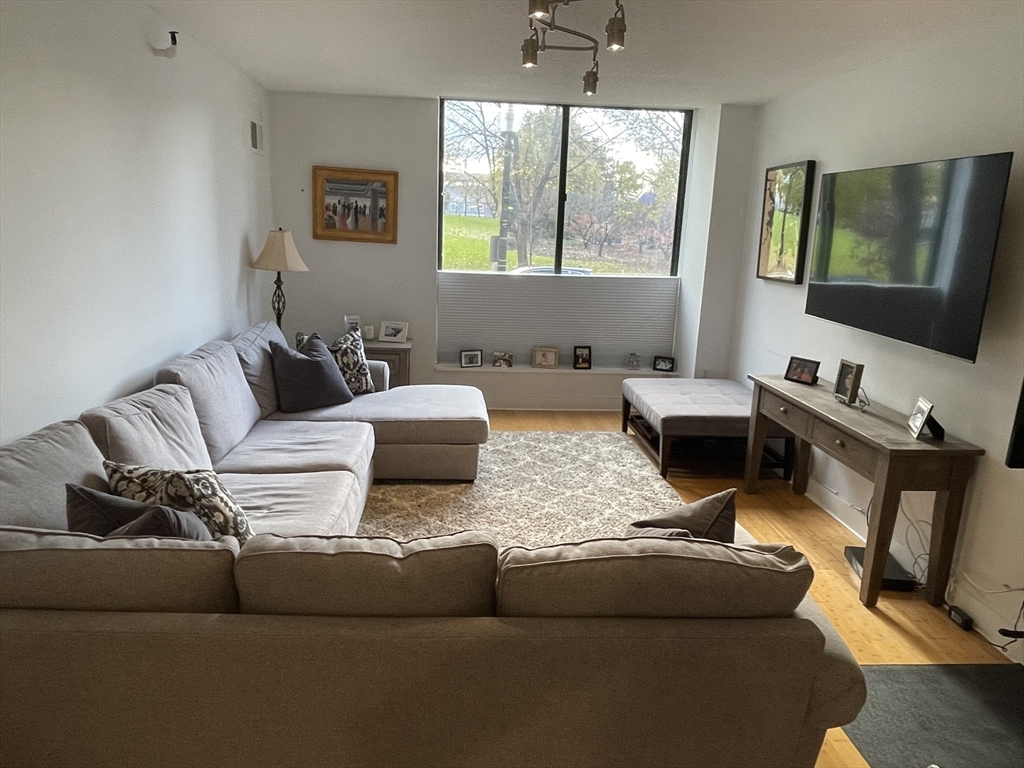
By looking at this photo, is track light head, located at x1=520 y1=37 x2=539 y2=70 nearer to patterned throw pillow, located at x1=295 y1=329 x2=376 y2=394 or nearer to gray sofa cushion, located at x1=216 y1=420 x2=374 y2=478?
gray sofa cushion, located at x1=216 y1=420 x2=374 y2=478

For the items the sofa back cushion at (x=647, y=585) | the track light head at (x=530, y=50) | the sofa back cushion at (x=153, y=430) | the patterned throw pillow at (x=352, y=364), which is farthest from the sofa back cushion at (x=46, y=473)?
the patterned throw pillow at (x=352, y=364)

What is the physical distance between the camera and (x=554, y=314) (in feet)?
19.1

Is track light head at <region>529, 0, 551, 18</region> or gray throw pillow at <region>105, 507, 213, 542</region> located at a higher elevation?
track light head at <region>529, 0, 551, 18</region>

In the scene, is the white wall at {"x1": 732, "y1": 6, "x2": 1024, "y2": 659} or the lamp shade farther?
the lamp shade

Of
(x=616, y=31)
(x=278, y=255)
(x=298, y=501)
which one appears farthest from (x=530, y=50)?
(x=278, y=255)

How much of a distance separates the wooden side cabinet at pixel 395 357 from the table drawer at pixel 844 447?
2.96m

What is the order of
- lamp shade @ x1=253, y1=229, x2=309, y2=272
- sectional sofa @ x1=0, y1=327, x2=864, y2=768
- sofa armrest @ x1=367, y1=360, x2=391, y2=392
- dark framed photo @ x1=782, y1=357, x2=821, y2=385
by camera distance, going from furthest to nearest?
lamp shade @ x1=253, y1=229, x2=309, y2=272
sofa armrest @ x1=367, y1=360, x2=391, y2=392
dark framed photo @ x1=782, y1=357, x2=821, y2=385
sectional sofa @ x1=0, y1=327, x2=864, y2=768

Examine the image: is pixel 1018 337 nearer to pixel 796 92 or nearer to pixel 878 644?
pixel 878 644

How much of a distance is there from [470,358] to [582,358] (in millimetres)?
939

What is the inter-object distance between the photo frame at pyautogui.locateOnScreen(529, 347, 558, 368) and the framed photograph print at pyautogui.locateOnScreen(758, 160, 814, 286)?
1754 millimetres

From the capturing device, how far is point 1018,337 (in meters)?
2.64

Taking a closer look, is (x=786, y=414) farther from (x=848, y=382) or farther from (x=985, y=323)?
(x=985, y=323)

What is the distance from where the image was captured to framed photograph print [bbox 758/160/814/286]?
426 cm

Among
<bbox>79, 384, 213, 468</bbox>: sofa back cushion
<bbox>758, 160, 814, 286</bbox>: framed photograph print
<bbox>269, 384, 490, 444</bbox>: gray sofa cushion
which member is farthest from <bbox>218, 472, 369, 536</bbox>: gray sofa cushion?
<bbox>758, 160, 814, 286</bbox>: framed photograph print
